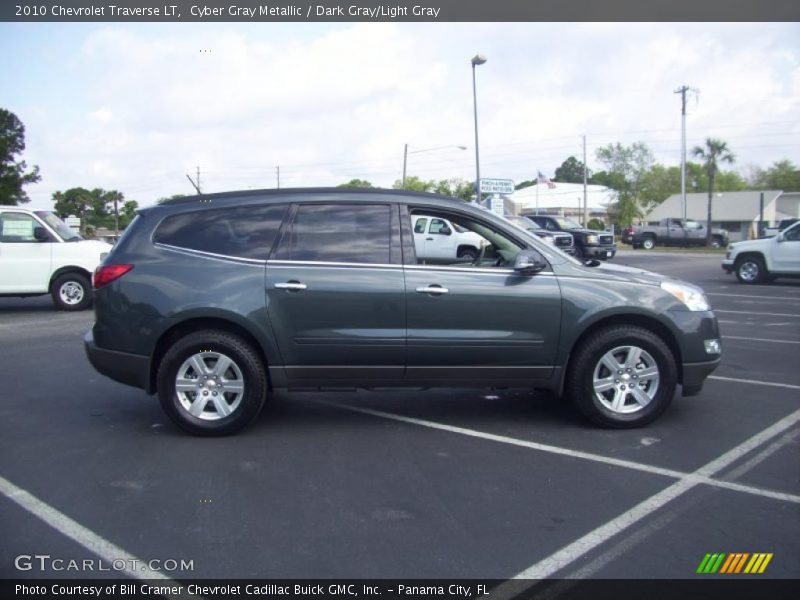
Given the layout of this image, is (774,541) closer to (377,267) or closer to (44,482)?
(377,267)

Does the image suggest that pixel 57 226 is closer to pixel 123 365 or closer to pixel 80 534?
pixel 123 365

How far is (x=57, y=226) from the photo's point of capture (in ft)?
41.2

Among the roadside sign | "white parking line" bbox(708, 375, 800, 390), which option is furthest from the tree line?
"white parking line" bbox(708, 375, 800, 390)

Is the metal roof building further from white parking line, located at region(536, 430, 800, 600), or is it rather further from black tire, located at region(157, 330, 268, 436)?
white parking line, located at region(536, 430, 800, 600)

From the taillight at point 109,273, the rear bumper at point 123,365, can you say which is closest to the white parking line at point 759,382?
the rear bumper at point 123,365

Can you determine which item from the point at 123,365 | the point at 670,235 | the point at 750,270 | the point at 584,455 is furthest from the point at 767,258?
the point at 670,235

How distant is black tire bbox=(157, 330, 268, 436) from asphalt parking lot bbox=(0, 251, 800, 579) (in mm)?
145

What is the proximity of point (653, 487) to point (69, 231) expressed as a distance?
11.8m

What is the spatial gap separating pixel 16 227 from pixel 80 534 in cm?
1025

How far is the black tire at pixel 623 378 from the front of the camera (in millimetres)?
5133

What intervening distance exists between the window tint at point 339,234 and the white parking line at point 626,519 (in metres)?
2.41

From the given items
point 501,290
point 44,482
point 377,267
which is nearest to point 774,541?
point 501,290

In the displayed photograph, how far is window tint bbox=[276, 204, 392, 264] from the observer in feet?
16.9

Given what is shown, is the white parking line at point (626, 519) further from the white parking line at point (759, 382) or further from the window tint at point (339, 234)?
the window tint at point (339, 234)
